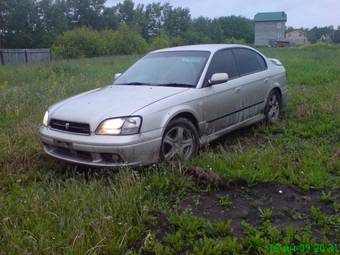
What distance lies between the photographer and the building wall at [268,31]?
84.6 metres

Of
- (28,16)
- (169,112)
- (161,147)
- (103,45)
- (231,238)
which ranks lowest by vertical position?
(231,238)

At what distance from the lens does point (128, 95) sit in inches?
172

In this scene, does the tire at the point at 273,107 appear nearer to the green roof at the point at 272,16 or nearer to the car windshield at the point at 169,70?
the car windshield at the point at 169,70

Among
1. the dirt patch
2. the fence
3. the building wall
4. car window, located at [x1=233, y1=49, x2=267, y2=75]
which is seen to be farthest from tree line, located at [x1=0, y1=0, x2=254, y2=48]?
the dirt patch

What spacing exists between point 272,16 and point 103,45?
57.3 m

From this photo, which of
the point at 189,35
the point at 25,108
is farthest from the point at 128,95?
the point at 189,35

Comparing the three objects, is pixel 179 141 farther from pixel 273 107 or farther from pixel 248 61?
pixel 273 107

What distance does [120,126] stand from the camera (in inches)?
149

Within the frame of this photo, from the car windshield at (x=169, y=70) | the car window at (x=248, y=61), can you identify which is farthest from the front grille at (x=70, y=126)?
the car window at (x=248, y=61)

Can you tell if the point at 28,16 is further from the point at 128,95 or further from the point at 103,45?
the point at 128,95

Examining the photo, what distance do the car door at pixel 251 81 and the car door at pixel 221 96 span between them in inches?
6.1

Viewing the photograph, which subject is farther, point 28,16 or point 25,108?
point 28,16
